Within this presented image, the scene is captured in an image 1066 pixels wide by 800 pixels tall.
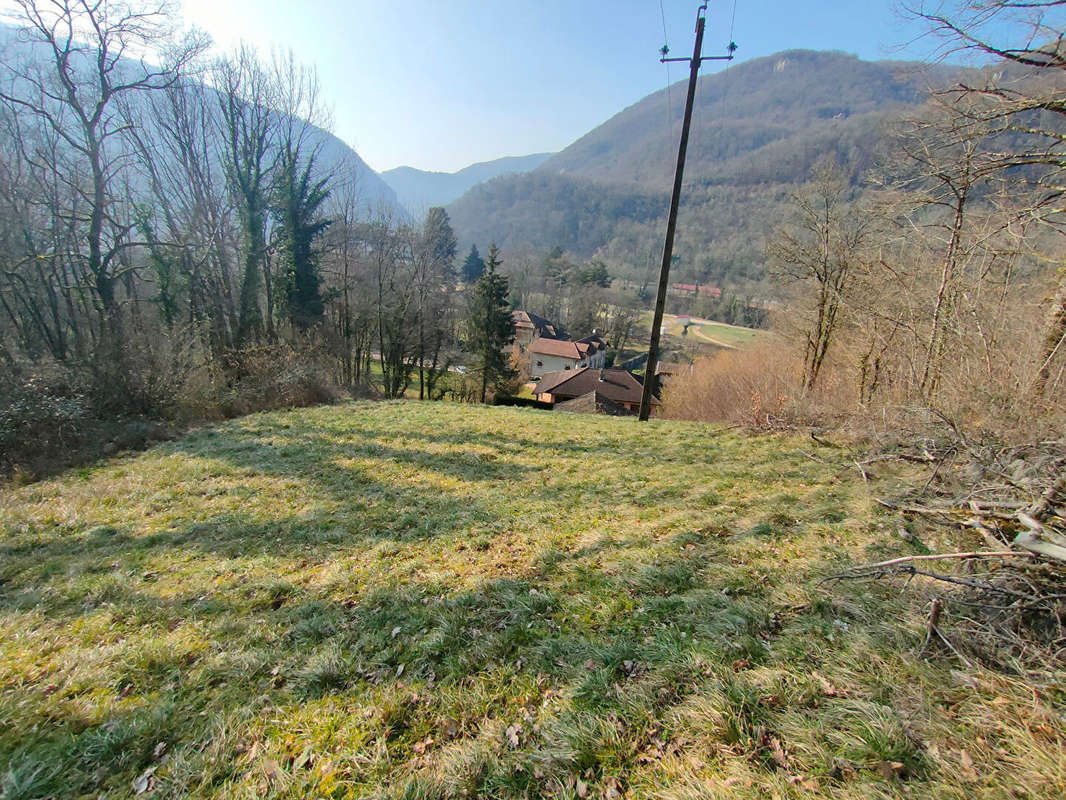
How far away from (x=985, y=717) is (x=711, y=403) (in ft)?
60.3

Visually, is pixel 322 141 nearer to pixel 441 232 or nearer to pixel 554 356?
pixel 441 232

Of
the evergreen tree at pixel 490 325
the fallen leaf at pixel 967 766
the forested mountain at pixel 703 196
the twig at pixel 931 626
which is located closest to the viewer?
the fallen leaf at pixel 967 766

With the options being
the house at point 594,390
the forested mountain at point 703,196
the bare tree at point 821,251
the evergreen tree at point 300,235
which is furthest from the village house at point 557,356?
the bare tree at point 821,251

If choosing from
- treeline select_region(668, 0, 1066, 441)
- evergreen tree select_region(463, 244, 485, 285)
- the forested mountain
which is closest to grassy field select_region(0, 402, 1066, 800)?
treeline select_region(668, 0, 1066, 441)

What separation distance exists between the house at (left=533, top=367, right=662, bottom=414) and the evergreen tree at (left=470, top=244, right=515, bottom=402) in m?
5.48

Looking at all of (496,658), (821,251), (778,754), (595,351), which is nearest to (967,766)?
(778,754)

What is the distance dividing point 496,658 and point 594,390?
28943 mm

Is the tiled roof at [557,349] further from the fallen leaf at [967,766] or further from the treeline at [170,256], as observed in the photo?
the fallen leaf at [967,766]

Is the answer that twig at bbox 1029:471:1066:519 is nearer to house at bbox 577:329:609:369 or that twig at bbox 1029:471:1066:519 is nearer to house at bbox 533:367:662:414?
house at bbox 533:367:662:414

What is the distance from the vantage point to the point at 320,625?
323 centimetres

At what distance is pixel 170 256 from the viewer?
58.6 feet

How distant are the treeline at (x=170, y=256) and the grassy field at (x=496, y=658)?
6.99 meters

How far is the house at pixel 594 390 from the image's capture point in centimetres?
2797

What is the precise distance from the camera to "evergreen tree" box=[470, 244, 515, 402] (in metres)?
28.4
